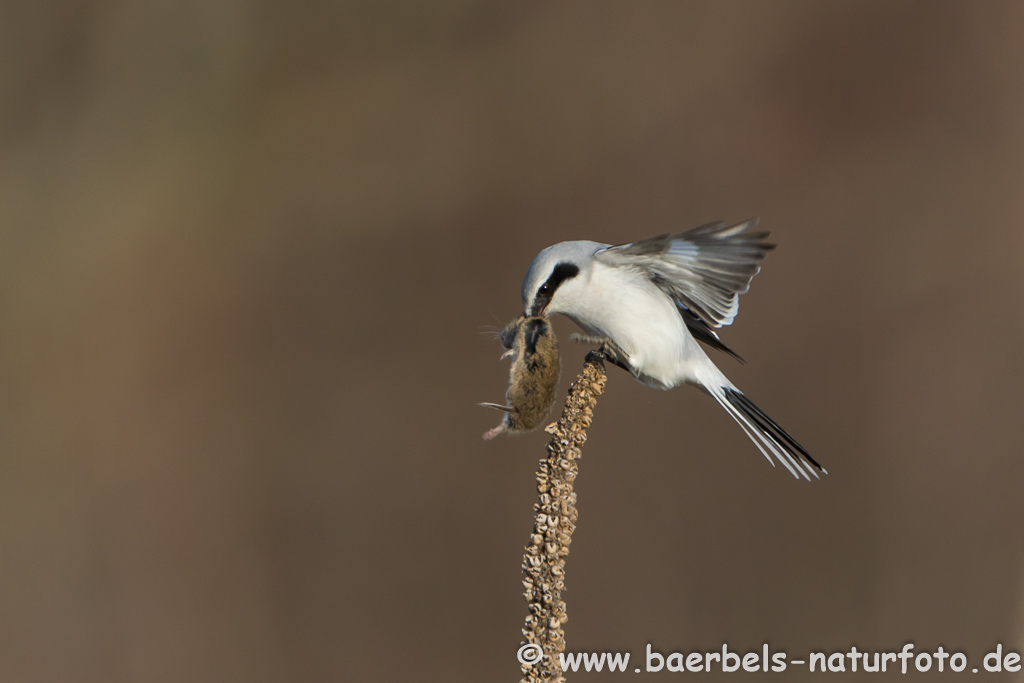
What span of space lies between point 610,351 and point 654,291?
0.40ft

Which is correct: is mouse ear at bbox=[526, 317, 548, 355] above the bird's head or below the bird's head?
below

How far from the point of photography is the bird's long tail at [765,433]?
1.11m

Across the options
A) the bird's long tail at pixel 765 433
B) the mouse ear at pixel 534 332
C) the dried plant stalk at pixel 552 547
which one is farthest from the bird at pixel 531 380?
the bird's long tail at pixel 765 433

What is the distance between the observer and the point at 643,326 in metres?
1.08

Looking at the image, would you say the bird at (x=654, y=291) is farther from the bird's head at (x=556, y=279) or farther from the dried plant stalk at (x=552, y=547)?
the dried plant stalk at (x=552, y=547)

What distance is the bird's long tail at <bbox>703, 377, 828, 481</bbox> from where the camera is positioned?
1.11 meters

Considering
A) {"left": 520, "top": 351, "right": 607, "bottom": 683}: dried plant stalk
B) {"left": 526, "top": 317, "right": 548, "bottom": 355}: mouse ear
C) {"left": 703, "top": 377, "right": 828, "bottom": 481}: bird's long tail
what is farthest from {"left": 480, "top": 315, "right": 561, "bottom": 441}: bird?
{"left": 703, "top": 377, "right": 828, "bottom": 481}: bird's long tail

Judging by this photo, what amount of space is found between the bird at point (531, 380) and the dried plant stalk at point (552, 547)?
12 centimetres

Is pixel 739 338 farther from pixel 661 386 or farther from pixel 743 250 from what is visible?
pixel 743 250

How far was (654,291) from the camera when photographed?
44.8 inches

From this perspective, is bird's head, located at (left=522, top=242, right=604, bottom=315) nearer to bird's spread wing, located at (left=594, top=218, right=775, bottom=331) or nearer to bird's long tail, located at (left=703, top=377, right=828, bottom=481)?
bird's spread wing, located at (left=594, top=218, right=775, bottom=331)

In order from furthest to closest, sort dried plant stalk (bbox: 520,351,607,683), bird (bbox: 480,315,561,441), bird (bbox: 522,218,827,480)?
1. bird (bbox: 522,218,827,480)
2. bird (bbox: 480,315,561,441)
3. dried plant stalk (bbox: 520,351,607,683)

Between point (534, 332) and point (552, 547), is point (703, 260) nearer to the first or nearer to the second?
point (534, 332)

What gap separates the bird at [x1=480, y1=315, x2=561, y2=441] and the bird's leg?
6.2 inches
